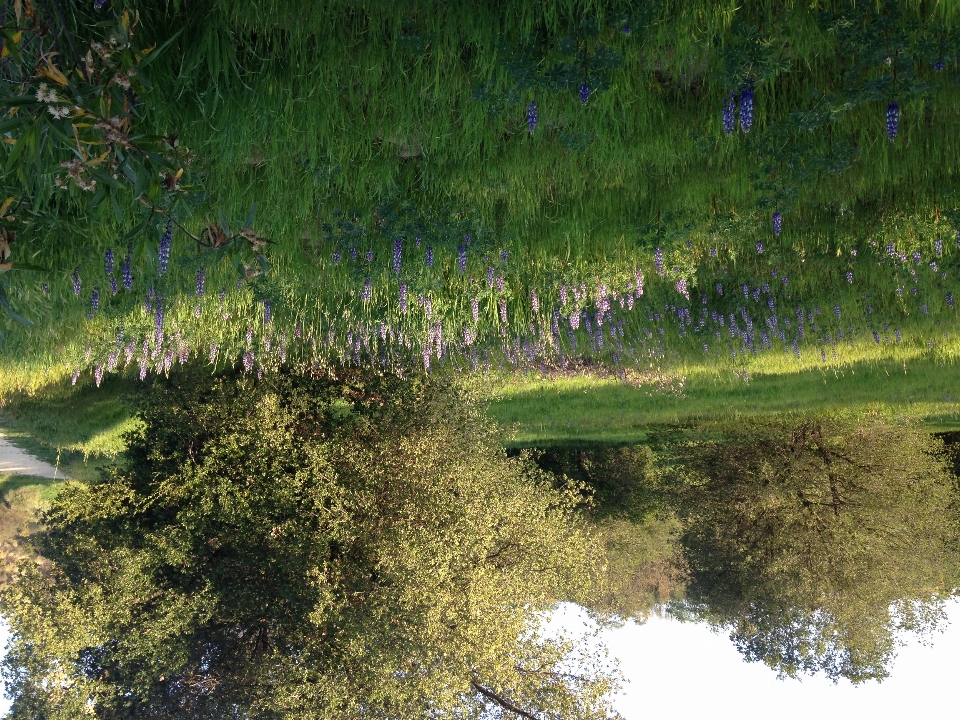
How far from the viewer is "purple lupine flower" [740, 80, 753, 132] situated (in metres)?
6.43

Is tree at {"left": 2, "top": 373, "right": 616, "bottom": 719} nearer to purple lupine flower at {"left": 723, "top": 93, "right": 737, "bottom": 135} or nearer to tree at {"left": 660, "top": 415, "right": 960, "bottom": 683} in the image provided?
tree at {"left": 660, "top": 415, "right": 960, "bottom": 683}

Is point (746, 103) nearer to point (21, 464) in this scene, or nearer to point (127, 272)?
point (127, 272)

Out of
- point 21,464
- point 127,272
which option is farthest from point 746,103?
point 21,464

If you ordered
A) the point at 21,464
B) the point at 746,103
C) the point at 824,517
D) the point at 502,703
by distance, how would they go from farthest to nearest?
the point at 21,464, the point at 824,517, the point at 502,703, the point at 746,103

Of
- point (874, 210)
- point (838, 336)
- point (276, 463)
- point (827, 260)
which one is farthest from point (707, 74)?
point (276, 463)

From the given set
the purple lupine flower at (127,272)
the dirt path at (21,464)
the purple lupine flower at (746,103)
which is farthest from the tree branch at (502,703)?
the dirt path at (21,464)

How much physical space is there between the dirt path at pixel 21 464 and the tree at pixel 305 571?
8.99 meters

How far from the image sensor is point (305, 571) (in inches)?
589

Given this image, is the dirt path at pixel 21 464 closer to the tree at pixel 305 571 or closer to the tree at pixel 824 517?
the tree at pixel 305 571

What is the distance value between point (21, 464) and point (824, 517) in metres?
27.8

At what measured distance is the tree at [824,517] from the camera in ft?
63.7

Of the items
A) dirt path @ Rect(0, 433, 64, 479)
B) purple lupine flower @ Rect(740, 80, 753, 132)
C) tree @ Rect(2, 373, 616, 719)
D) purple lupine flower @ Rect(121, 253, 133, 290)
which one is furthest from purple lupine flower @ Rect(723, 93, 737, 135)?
dirt path @ Rect(0, 433, 64, 479)

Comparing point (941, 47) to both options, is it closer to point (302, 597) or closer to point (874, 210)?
point (874, 210)

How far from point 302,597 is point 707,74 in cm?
1283
